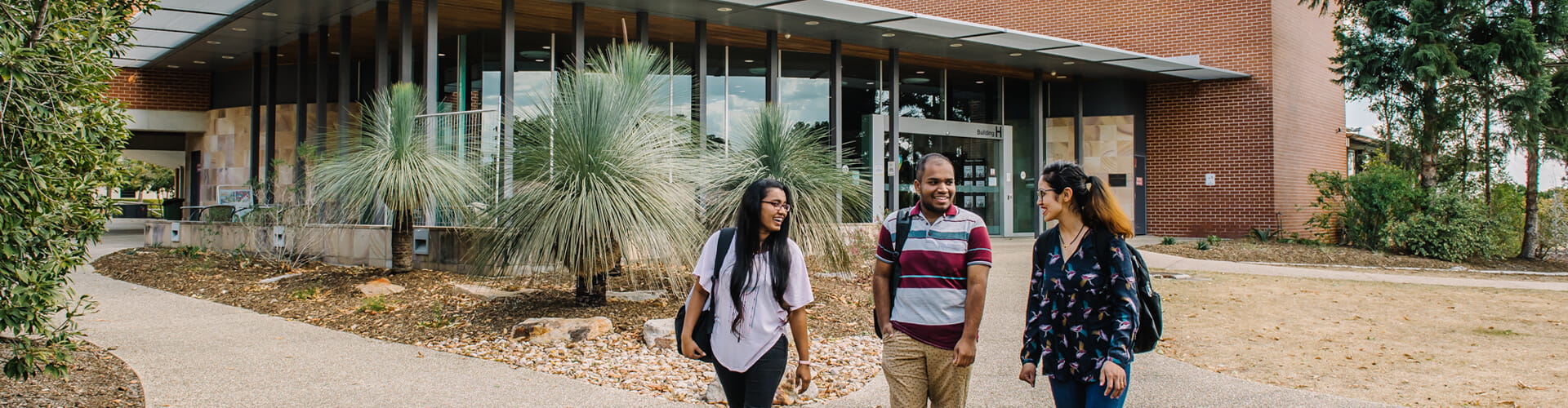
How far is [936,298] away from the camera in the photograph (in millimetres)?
3223

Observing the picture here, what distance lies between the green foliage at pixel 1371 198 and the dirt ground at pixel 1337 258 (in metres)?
0.50

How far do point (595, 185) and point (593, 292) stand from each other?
112cm

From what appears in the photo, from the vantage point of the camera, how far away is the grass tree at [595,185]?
658 cm

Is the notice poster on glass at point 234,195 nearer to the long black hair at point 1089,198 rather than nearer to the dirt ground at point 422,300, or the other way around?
the dirt ground at point 422,300

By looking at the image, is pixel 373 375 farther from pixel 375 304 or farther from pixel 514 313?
pixel 375 304

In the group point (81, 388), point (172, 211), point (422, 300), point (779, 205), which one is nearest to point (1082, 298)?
point (779, 205)

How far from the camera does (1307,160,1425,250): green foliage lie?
1639cm

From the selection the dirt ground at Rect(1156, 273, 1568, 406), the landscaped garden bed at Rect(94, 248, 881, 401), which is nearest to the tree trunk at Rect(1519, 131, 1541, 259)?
the dirt ground at Rect(1156, 273, 1568, 406)

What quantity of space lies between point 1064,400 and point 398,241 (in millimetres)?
8257

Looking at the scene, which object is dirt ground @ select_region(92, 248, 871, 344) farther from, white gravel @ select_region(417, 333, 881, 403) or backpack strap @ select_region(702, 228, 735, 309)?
backpack strap @ select_region(702, 228, 735, 309)

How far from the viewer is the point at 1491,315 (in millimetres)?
8539

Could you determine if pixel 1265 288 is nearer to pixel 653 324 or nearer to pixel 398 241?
pixel 653 324

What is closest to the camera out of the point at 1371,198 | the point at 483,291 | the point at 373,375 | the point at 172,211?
the point at 373,375

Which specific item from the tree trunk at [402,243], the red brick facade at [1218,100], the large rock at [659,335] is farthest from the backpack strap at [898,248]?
the red brick facade at [1218,100]
